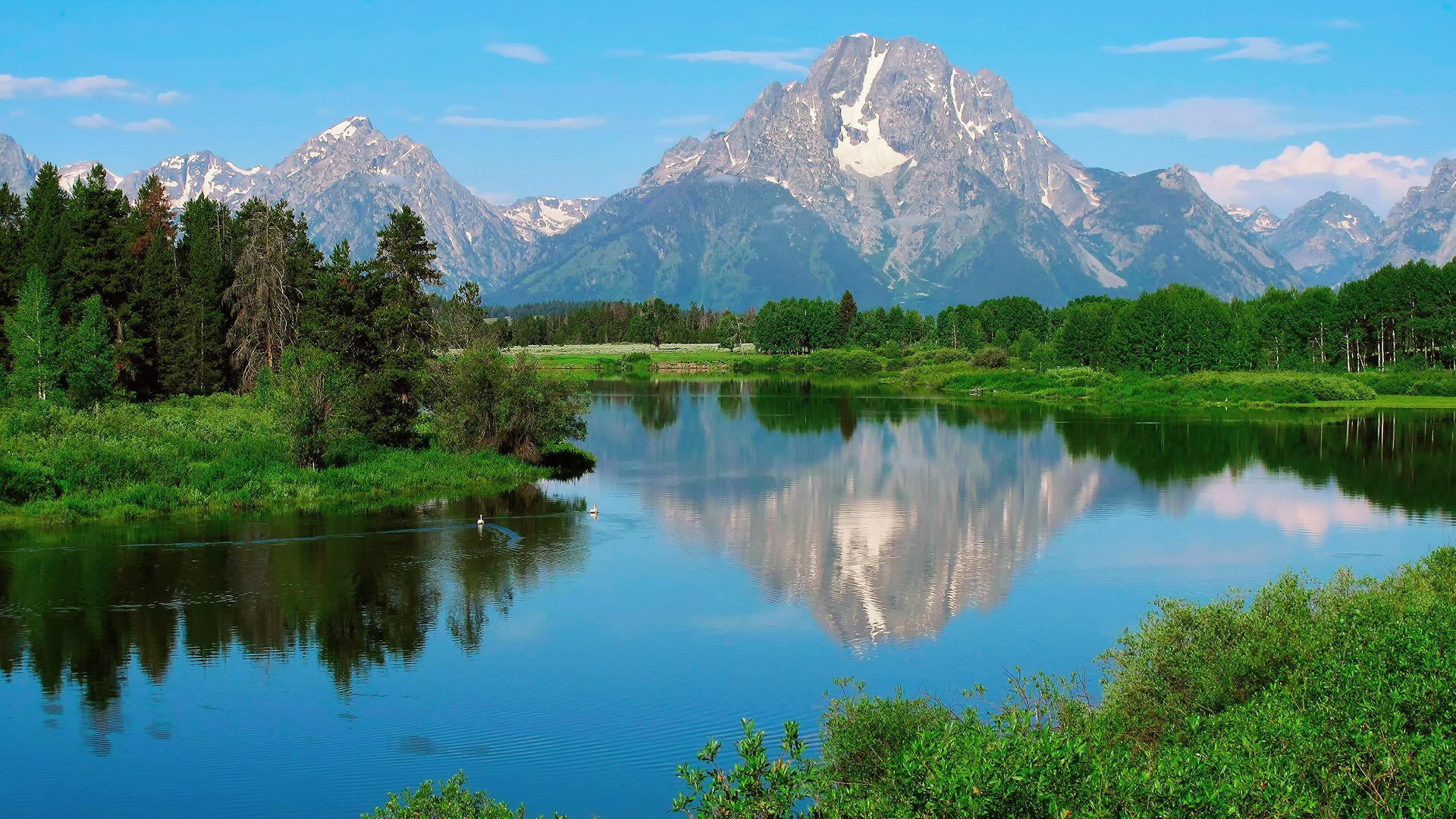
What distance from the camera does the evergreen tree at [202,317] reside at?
7956cm

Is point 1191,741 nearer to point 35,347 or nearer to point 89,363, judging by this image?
point 89,363

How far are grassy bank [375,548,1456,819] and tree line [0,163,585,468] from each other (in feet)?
136

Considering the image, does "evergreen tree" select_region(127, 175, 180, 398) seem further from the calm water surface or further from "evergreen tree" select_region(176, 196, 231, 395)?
the calm water surface

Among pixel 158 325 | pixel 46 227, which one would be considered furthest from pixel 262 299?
pixel 46 227

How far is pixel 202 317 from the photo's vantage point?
3169 inches

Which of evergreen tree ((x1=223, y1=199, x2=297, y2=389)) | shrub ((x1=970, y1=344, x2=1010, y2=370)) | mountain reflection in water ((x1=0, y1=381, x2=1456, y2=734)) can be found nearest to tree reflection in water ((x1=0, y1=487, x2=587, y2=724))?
mountain reflection in water ((x1=0, y1=381, x2=1456, y2=734))

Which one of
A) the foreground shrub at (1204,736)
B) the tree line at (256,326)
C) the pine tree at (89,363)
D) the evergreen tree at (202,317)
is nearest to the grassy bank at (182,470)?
the pine tree at (89,363)

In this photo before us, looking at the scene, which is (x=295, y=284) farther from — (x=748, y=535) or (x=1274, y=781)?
(x=1274, y=781)

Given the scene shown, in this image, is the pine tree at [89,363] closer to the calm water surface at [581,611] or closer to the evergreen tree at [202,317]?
the evergreen tree at [202,317]

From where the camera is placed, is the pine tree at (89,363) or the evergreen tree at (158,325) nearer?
the pine tree at (89,363)

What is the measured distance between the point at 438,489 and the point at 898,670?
33.0 metres

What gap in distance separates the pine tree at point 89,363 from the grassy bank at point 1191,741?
167ft

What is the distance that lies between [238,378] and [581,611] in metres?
59.4

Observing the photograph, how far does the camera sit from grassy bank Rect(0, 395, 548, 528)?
48.1 m
